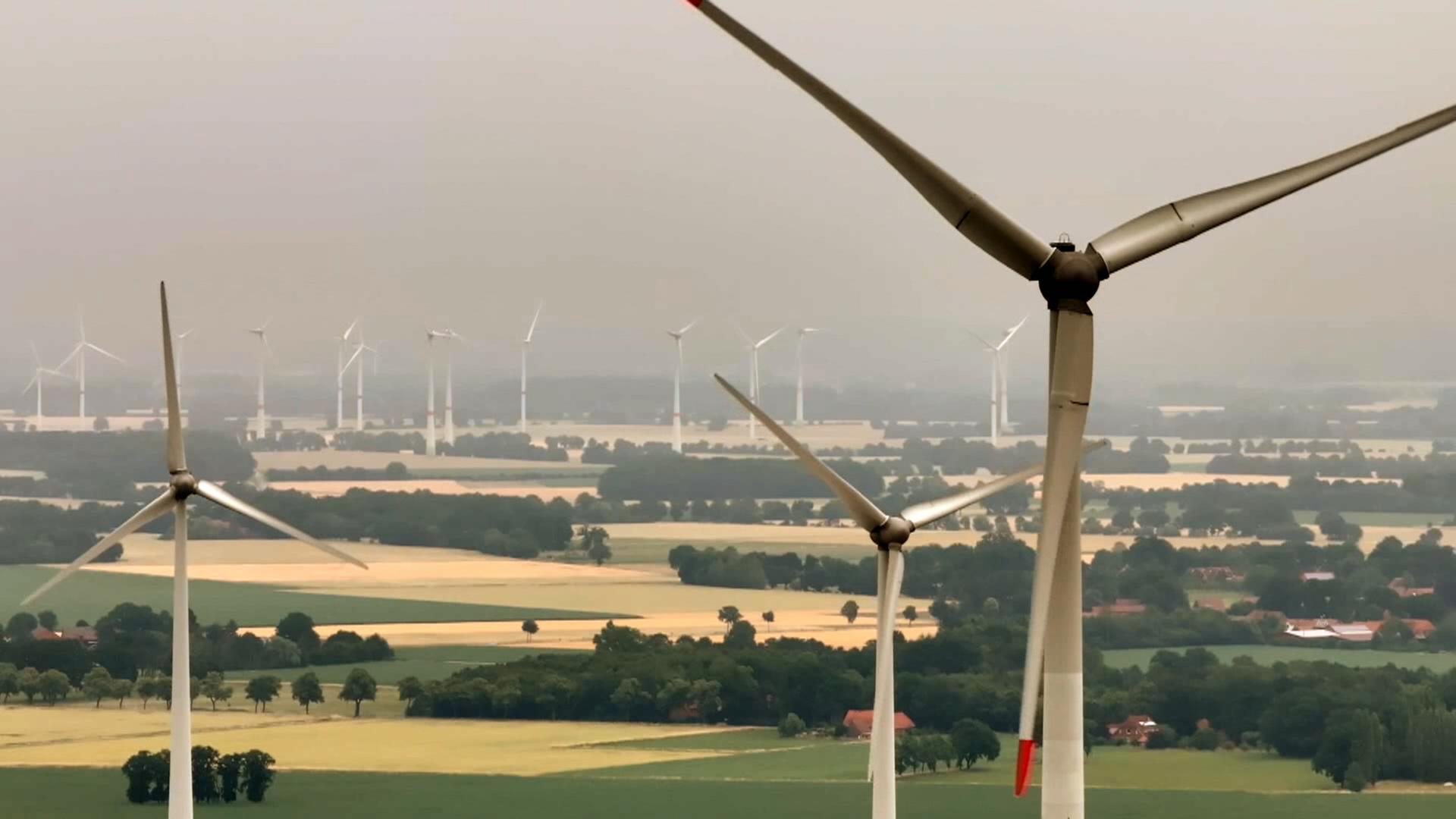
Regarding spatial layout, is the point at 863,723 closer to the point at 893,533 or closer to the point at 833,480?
the point at 833,480

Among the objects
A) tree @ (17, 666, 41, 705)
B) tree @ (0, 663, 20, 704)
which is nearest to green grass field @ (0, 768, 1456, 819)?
tree @ (17, 666, 41, 705)

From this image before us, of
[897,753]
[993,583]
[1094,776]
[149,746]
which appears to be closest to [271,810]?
[149,746]

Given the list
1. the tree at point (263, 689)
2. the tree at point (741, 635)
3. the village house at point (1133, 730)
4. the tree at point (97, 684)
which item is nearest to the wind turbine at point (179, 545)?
the village house at point (1133, 730)

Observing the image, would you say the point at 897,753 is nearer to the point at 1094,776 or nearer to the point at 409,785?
the point at 1094,776

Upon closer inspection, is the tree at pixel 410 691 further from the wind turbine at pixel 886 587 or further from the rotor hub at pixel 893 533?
the rotor hub at pixel 893 533

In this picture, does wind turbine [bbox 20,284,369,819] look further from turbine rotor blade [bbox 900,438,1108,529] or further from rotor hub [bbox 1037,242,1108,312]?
rotor hub [bbox 1037,242,1108,312]

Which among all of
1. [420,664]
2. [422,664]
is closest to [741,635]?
[422,664]
